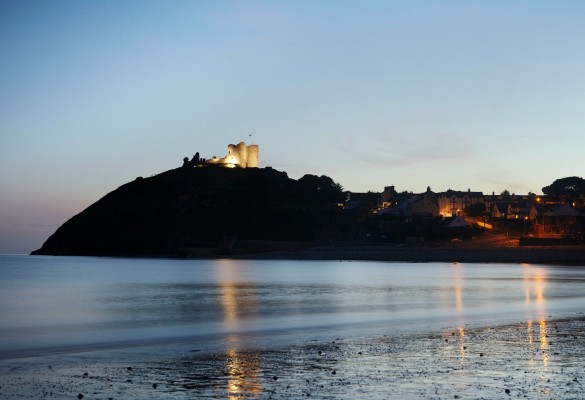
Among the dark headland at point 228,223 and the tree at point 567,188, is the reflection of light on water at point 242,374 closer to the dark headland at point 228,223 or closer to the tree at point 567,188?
the dark headland at point 228,223

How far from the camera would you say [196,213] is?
16288cm

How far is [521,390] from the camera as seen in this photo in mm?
13508

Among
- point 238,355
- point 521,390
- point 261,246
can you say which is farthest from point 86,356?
point 261,246

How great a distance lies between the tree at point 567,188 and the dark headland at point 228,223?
49.3 metres

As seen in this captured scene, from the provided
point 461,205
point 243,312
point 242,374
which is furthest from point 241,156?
point 242,374

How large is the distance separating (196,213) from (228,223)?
1003 centimetres

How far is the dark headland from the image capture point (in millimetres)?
137000

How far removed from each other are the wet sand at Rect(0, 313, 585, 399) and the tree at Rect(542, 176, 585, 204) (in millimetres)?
155201

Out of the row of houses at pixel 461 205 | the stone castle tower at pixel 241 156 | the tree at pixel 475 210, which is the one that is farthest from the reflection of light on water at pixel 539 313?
the stone castle tower at pixel 241 156

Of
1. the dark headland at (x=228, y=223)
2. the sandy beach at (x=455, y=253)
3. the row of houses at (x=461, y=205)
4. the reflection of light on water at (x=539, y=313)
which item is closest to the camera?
the reflection of light on water at (x=539, y=313)

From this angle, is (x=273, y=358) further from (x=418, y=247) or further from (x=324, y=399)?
(x=418, y=247)

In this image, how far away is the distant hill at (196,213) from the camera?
15425cm

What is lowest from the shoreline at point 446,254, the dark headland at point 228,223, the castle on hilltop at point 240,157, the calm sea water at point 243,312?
the calm sea water at point 243,312

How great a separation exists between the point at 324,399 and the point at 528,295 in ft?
120
